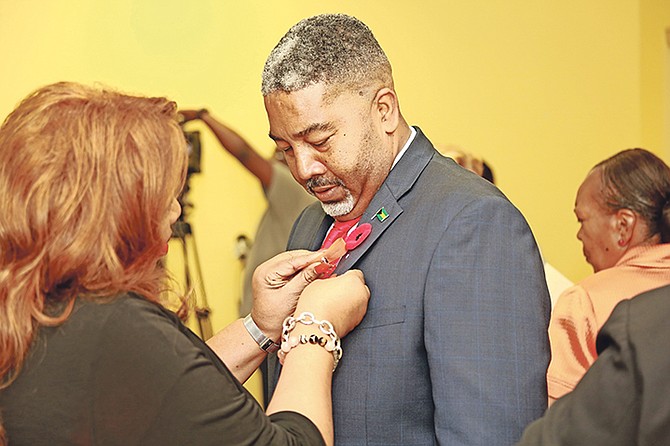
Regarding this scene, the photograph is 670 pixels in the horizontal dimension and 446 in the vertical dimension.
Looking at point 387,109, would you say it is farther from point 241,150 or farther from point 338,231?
point 241,150

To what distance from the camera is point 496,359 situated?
138 cm

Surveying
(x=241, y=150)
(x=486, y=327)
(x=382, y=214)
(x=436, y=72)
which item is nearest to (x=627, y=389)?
(x=486, y=327)

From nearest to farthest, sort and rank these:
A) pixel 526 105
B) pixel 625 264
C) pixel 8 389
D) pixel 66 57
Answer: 1. pixel 8 389
2. pixel 625 264
3. pixel 66 57
4. pixel 526 105

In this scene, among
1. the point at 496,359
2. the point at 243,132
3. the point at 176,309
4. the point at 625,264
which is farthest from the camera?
the point at 243,132

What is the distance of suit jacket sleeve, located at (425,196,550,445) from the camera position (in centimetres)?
136

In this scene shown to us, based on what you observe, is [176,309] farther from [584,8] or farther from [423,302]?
[584,8]

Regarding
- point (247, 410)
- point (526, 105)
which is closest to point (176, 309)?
point (247, 410)

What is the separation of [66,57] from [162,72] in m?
0.33

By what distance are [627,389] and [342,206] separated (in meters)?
0.86

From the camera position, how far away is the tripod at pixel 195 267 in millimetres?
3328

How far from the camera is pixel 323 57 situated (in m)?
1.53

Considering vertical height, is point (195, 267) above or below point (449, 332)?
below

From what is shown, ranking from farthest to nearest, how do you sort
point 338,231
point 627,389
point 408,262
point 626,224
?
1. point 626,224
2. point 338,231
3. point 408,262
4. point 627,389

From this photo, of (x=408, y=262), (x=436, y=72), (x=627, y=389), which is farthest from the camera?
(x=436, y=72)
